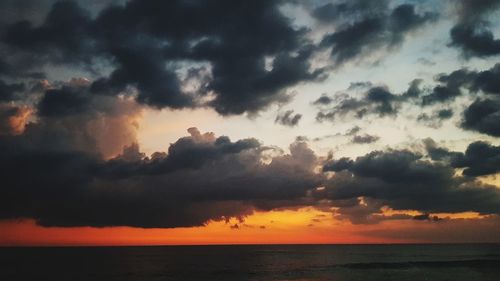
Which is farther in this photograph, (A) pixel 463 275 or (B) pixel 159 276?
(B) pixel 159 276

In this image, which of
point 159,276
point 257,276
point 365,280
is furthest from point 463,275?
point 159,276

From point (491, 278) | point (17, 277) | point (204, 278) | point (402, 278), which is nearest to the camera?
point (491, 278)

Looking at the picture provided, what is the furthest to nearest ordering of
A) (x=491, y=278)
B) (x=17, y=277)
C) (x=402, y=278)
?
1. (x=17, y=277)
2. (x=402, y=278)
3. (x=491, y=278)

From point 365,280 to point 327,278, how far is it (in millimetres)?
7989

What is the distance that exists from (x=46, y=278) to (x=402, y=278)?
77234 mm

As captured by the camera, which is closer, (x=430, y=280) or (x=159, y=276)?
(x=430, y=280)

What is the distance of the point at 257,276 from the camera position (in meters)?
99.9

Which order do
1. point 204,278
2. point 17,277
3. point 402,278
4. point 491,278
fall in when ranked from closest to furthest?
point 491,278
point 402,278
point 204,278
point 17,277

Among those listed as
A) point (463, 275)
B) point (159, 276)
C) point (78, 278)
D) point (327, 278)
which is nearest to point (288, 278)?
point (327, 278)

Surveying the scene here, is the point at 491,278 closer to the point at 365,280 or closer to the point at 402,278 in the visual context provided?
the point at 402,278

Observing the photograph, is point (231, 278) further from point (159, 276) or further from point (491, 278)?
point (491, 278)

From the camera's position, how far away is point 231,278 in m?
95.2

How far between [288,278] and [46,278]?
2139 inches

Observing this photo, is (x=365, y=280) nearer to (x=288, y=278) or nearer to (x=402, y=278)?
(x=402, y=278)
